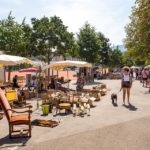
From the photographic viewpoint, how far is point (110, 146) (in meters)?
8.88

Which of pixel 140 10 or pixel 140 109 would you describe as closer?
pixel 140 109

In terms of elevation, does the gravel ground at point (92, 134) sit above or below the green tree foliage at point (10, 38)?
below

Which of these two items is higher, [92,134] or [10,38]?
[10,38]

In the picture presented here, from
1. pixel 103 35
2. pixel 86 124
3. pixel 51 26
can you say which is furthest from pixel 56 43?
pixel 86 124

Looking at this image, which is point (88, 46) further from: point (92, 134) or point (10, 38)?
point (92, 134)

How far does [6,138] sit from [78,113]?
489cm

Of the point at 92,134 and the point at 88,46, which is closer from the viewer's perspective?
the point at 92,134

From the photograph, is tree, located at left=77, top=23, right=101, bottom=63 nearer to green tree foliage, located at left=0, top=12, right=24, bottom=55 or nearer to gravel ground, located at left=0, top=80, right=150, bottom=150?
green tree foliage, located at left=0, top=12, right=24, bottom=55

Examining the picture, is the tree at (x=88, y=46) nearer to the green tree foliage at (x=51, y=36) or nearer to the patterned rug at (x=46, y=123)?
the green tree foliage at (x=51, y=36)

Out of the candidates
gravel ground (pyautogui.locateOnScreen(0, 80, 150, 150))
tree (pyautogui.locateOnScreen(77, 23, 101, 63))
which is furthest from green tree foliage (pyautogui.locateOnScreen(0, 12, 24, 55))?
gravel ground (pyautogui.locateOnScreen(0, 80, 150, 150))

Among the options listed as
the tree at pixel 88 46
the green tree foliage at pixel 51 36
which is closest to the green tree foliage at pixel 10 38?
the green tree foliage at pixel 51 36

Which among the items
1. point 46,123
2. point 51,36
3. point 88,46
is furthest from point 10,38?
point 46,123

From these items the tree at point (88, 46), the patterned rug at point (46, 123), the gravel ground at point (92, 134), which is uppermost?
the tree at point (88, 46)

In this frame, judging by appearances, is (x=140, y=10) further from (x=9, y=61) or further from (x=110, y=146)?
(x=110, y=146)
